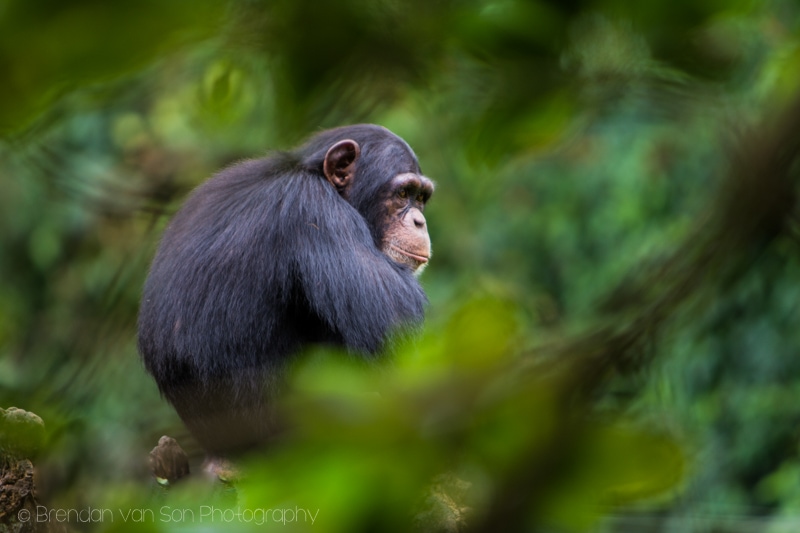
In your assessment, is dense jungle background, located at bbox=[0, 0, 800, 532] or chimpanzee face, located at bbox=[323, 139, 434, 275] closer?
dense jungle background, located at bbox=[0, 0, 800, 532]

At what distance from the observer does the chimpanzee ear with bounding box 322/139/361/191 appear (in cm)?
291

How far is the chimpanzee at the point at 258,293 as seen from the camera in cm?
242

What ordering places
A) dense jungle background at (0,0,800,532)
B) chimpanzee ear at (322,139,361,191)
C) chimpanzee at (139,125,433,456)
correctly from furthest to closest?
1. chimpanzee ear at (322,139,361,191)
2. chimpanzee at (139,125,433,456)
3. dense jungle background at (0,0,800,532)

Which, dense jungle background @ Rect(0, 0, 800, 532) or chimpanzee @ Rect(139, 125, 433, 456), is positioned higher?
chimpanzee @ Rect(139, 125, 433, 456)

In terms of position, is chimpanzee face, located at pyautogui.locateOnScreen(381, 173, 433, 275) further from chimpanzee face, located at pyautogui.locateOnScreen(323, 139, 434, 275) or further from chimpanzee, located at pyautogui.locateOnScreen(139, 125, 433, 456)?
chimpanzee, located at pyautogui.locateOnScreen(139, 125, 433, 456)

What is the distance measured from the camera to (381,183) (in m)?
3.00

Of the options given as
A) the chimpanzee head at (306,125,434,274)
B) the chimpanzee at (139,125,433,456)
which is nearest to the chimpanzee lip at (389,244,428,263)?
the chimpanzee head at (306,125,434,274)

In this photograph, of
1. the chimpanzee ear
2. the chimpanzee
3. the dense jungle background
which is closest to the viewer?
the dense jungle background

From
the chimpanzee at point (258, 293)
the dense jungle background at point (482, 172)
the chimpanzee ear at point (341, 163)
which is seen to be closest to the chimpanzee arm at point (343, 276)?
the chimpanzee at point (258, 293)

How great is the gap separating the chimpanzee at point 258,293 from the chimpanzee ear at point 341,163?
0.72ft

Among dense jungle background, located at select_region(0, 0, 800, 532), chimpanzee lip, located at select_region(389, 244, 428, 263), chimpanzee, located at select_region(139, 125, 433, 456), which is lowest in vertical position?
dense jungle background, located at select_region(0, 0, 800, 532)

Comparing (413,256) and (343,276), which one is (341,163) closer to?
(413,256)

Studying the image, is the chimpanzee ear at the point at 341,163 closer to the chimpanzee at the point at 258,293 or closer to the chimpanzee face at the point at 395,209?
the chimpanzee face at the point at 395,209

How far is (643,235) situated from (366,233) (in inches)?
Result: 116
